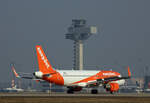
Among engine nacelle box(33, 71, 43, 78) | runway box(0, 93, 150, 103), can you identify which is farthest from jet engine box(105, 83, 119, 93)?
runway box(0, 93, 150, 103)

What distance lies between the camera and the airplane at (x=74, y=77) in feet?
335

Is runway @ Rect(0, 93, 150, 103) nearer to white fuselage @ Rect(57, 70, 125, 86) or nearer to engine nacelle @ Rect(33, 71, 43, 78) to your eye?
→ engine nacelle @ Rect(33, 71, 43, 78)

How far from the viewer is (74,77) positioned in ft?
354

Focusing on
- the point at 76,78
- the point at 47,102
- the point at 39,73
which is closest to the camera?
the point at 47,102

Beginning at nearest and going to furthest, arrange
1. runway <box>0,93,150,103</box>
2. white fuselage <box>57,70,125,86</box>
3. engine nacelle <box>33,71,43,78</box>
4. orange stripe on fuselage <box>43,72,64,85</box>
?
1. runway <box>0,93,150,103</box>
2. engine nacelle <box>33,71,43,78</box>
3. orange stripe on fuselage <box>43,72,64,85</box>
4. white fuselage <box>57,70,125,86</box>

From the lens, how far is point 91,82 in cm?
11038

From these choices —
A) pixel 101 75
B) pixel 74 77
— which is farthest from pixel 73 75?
pixel 101 75

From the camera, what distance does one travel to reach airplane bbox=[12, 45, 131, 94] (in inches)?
4023

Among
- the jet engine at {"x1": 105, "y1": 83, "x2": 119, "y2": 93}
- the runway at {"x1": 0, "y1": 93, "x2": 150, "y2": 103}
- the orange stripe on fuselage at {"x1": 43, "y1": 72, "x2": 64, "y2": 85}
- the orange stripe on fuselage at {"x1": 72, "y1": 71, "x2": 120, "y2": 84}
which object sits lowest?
the runway at {"x1": 0, "y1": 93, "x2": 150, "y2": 103}

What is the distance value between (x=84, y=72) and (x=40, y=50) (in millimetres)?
12679

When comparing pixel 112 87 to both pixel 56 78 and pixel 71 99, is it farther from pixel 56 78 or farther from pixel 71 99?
pixel 71 99

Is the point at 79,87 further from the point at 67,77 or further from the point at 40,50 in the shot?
the point at 40,50

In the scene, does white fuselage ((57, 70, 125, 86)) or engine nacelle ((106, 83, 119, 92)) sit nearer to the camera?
white fuselage ((57, 70, 125, 86))

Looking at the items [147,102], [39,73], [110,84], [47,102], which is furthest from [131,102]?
[110,84]
